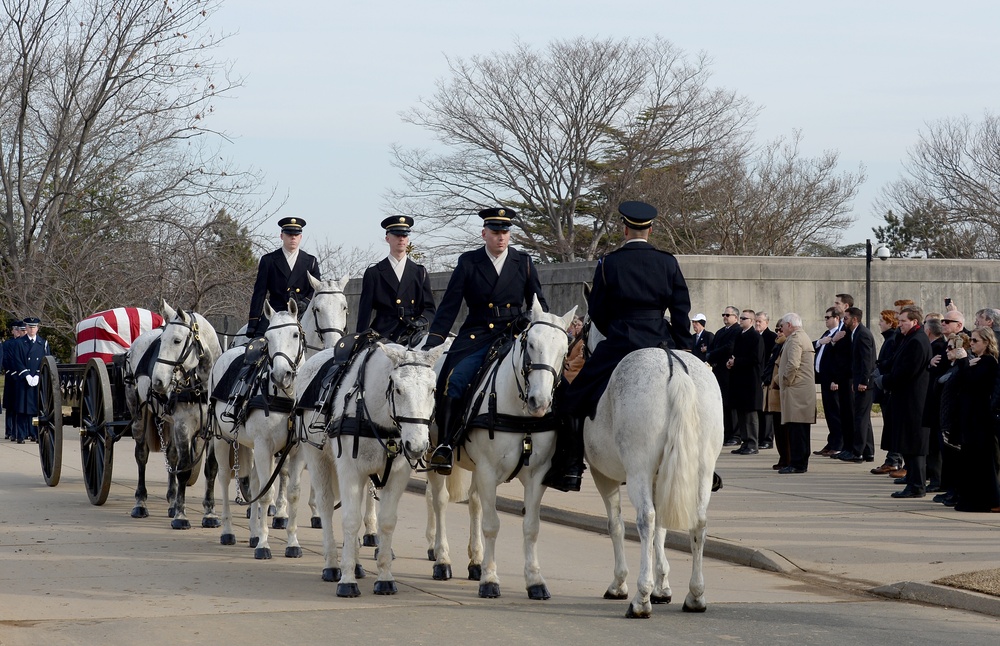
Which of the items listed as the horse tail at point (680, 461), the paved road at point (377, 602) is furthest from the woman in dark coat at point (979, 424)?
the horse tail at point (680, 461)

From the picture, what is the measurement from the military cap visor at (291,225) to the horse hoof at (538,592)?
203 inches

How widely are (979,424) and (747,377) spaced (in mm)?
6609

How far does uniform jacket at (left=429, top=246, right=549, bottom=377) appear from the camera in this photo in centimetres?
937

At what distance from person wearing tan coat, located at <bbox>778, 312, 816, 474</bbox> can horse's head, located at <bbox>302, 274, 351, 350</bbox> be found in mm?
7228

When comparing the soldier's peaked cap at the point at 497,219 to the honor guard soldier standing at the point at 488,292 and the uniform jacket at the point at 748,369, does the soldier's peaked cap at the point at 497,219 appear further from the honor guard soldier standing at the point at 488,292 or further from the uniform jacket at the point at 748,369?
the uniform jacket at the point at 748,369

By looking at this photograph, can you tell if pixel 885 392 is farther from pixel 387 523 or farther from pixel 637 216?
pixel 387 523

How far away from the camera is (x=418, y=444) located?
795cm

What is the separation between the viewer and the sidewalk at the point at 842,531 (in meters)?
9.34

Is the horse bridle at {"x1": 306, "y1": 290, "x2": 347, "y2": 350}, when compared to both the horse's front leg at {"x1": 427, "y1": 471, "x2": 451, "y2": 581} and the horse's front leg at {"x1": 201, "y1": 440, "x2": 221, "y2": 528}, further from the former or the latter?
the horse's front leg at {"x1": 201, "y1": 440, "x2": 221, "y2": 528}

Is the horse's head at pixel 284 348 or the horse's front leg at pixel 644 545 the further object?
the horse's head at pixel 284 348

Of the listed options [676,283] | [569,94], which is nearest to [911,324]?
[676,283]

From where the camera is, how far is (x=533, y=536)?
841cm

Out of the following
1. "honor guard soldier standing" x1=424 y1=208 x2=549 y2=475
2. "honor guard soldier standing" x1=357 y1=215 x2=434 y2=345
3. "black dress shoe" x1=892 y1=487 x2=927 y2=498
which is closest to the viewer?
"honor guard soldier standing" x1=424 y1=208 x2=549 y2=475

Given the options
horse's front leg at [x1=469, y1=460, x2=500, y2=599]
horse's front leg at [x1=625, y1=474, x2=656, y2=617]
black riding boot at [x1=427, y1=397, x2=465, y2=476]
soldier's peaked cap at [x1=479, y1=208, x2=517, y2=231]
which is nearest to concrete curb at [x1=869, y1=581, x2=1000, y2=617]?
horse's front leg at [x1=625, y1=474, x2=656, y2=617]
